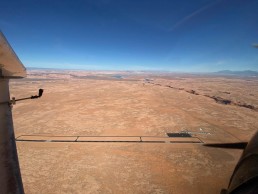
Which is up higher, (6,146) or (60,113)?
(6,146)

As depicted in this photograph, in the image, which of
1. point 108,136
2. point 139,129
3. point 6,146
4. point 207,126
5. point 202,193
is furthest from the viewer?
point 207,126

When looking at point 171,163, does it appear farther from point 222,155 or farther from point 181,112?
point 181,112

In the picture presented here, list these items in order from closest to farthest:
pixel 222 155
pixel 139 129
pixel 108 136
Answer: pixel 222 155 → pixel 108 136 → pixel 139 129

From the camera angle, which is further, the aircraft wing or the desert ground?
the desert ground

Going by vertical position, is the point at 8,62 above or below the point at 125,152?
above

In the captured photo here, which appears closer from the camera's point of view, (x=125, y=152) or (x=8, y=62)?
(x=8, y=62)

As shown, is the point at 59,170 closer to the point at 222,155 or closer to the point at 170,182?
the point at 170,182

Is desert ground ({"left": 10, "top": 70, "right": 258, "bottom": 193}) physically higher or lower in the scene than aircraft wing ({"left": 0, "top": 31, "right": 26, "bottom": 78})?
lower

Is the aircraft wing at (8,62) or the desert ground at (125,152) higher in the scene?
the aircraft wing at (8,62)

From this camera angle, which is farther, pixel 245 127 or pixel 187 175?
pixel 245 127

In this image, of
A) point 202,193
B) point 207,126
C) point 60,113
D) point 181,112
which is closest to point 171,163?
point 202,193

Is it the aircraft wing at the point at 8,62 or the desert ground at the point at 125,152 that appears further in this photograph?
the desert ground at the point at 125,152
